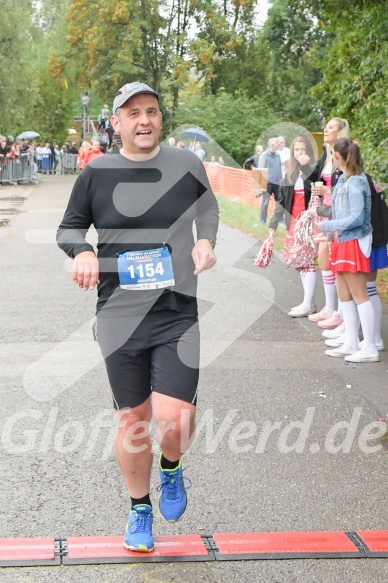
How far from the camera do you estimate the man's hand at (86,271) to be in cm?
432

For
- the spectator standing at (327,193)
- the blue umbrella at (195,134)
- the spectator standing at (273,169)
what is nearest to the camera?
the spectator standing at (327,193)

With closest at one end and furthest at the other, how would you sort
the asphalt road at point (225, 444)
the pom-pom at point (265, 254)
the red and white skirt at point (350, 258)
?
the asphalt road at point (225, 444), the red and white skirt at point (350, 258), the pom-pom at point (265, 254)

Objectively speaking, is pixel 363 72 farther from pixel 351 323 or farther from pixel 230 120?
pixel 230 120

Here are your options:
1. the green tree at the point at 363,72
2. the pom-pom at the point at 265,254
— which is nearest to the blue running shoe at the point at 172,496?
the pom-pom at the point at 265,254

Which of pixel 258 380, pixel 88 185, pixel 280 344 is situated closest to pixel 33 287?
pixel 280 344

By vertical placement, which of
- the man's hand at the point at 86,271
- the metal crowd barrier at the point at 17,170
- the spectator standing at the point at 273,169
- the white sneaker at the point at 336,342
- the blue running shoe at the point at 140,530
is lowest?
the metal crowd barrier at the point at 17,170

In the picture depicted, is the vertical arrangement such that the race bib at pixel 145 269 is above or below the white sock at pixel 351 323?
above

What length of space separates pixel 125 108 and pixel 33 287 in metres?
8.77

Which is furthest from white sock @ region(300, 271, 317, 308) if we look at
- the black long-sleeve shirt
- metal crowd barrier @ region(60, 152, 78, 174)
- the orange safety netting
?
metal crowd barrier @ region(60, 152, 78, 174)

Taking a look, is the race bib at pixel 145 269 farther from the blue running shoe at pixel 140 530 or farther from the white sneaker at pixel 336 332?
the white sneaker at pixel 336 332

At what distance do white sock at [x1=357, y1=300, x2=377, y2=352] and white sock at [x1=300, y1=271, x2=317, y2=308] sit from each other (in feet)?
6.94

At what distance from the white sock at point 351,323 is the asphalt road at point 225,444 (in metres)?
0.29

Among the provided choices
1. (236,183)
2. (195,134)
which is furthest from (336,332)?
(195,134)

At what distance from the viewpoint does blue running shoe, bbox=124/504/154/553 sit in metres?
4.42
